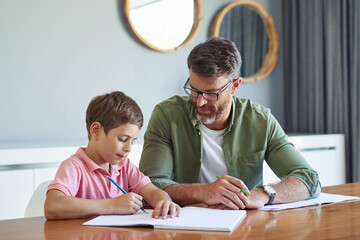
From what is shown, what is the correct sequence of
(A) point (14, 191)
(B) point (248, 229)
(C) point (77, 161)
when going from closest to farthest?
(B) point (248, 229), (C) point (77, 161), (A) point (14, 191)

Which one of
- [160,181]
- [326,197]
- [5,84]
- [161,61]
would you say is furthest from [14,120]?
[326,197]

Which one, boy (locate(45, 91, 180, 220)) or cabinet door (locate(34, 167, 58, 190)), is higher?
boy (locate(45, 91, 180, 220))

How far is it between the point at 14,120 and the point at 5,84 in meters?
0.21

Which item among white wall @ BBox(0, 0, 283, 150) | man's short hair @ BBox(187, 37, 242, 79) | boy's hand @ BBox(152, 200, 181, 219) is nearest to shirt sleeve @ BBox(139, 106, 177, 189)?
man's short hair @ BBox(187, 37, 242, 79)

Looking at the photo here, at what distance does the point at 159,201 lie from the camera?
1.33 m

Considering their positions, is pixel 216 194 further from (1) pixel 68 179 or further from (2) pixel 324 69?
(2) pixel 324 69

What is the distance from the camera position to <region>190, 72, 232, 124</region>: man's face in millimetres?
1821

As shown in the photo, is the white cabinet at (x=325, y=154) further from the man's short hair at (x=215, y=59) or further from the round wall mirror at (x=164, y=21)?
the man's short hair at (x=215, y=59)

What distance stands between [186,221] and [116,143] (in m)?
0.36

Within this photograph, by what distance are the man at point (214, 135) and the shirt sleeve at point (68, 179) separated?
0.38m

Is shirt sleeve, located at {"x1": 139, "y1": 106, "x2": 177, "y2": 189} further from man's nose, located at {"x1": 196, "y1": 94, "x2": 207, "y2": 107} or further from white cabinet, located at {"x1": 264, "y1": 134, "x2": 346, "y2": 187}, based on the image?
white cabinet, located at {"x1": 264, "y1": 134, "x2": 346, "y2": 187}

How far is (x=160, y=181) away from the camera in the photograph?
1.71 meters

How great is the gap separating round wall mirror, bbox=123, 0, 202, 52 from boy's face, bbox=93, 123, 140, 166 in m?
1.82

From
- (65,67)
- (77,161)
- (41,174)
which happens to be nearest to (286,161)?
(77,161)
